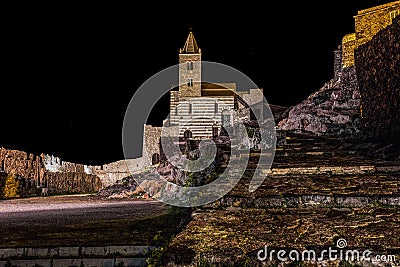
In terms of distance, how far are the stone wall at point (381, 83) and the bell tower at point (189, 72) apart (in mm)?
25724

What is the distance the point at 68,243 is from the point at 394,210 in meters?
3.73

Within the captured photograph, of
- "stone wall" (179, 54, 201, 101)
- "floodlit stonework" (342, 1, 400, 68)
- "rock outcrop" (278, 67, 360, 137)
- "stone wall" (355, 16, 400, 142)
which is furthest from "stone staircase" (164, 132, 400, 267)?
"stone wall" (179, 54, 201, 101)

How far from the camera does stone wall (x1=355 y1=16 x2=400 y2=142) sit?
31.6 ft

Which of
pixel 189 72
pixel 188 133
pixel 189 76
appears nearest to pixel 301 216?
pixel 188 133

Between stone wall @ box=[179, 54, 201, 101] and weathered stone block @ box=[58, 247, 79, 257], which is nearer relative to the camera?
weathered stone block @ box=[58, 247, 79, 257]

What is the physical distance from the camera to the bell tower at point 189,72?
38312 mm

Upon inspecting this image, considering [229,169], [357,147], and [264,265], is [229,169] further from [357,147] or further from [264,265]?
[264,265]

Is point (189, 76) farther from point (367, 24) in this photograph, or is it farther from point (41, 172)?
point (41, 172)

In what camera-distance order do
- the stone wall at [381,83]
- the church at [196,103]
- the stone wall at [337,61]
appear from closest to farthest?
1. the stone wall at [381,83]
2. the stone wall at [337,61]
3. the church at [196,103]

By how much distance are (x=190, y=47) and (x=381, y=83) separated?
29526mm

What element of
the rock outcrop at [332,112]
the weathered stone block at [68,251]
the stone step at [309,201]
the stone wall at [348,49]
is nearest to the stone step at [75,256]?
the weathered stone block at [68,251]

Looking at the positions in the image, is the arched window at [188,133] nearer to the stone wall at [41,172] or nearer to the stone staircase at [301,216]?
the stone wall at [41,172]

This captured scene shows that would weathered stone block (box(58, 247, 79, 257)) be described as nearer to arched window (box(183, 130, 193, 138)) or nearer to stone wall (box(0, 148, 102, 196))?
stone wall (box(0, 148, 102, 196))

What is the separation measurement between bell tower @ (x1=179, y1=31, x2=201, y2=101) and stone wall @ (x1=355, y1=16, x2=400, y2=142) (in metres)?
25.7
